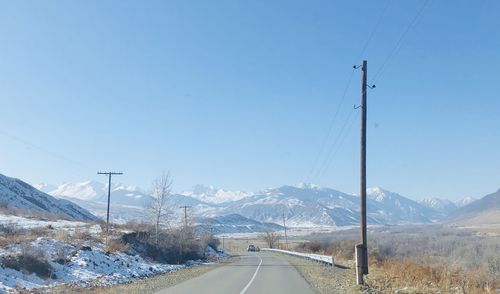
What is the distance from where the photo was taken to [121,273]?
3167 cm

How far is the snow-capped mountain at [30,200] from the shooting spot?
122m

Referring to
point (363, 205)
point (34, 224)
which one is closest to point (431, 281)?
point (363, 205)

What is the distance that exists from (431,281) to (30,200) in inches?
5274

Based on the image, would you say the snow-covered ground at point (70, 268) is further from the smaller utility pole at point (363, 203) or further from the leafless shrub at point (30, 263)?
the smaller utility pole at point (363, 203)

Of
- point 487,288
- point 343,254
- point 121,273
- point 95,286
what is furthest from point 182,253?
point 487,288

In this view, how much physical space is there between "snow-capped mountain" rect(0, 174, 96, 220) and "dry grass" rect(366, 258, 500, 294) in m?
107

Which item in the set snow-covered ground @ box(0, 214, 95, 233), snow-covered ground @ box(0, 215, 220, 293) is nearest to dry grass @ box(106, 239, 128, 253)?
snow-covered ground @ box(0, 215, 220, 293)

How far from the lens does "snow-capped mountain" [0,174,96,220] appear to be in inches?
Result: 4798

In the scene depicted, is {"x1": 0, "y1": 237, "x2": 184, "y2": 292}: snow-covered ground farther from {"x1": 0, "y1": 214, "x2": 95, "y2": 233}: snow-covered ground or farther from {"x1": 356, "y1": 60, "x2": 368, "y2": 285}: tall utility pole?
{"x1": 0, "y1": 214, "x2": 95, "y2": 233}: snow-covered ground

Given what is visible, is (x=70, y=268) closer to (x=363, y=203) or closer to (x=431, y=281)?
(x=363, y=203)

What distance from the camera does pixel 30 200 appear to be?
5364 inches

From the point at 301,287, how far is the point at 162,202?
40071mm

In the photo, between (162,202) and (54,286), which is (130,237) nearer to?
(162,202)

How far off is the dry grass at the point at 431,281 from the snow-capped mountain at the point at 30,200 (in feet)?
351
